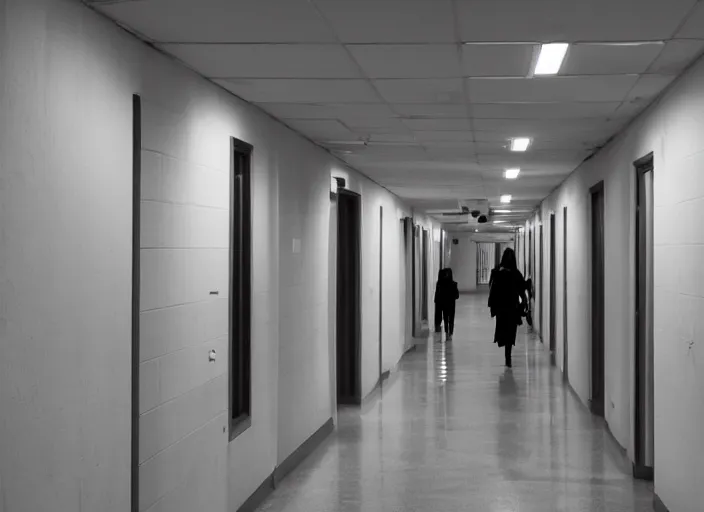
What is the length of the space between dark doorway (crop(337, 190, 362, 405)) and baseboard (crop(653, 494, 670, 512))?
4076mm

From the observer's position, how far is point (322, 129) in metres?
6.11

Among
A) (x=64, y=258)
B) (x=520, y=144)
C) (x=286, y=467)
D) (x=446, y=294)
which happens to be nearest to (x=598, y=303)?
(x=520, y=144)

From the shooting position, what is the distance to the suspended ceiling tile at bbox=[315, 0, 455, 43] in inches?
120

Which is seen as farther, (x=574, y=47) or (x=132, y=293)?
(x=574, y=47)

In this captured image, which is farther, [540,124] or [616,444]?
[616,444]

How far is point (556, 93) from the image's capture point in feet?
15.6

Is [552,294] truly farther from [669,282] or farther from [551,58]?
[551,58]

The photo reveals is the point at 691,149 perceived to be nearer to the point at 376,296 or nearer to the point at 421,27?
the point at 421,27

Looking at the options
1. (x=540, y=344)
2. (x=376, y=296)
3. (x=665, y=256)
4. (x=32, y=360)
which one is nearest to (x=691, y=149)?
(x=665, y=256)

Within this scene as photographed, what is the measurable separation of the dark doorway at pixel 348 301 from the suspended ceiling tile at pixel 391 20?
520 centimetres

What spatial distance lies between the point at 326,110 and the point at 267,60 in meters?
1.38

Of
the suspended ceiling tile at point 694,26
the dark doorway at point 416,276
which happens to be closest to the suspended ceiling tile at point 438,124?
the suspended ceiling tile at point 694,26

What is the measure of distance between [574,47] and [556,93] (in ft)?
3.60

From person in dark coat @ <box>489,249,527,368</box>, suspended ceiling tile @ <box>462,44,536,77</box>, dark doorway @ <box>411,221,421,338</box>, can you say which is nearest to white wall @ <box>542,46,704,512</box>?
suspended ceiling tile @ <box>462,44,536,77</box>
